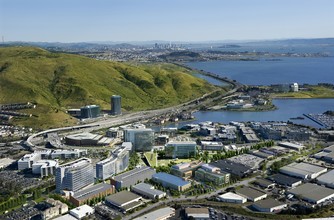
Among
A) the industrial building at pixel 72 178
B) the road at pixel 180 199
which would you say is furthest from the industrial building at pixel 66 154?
the road at pixel 180 199

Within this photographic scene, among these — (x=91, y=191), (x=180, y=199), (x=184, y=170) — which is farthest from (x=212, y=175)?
(x=91, y=191)

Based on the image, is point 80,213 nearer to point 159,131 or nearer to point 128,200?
point 128,200

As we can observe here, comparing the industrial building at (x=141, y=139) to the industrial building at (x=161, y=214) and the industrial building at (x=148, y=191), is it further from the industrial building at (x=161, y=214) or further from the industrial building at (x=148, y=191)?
the industrial building at (x=161, y=214)

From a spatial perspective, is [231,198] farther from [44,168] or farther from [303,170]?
[44,168]

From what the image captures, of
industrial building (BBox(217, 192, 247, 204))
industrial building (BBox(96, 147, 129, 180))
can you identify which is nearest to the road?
industrial building (BBox(217, 192, 247, 204))

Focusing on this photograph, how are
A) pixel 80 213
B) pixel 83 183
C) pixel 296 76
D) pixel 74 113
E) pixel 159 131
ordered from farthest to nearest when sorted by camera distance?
pixel 296 76 < pixel 74 113 < pixel 159 131 < pixel 83 183 < pixel 80 213

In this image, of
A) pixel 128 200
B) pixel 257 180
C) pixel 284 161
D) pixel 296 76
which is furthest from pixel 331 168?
pixel 296 76
